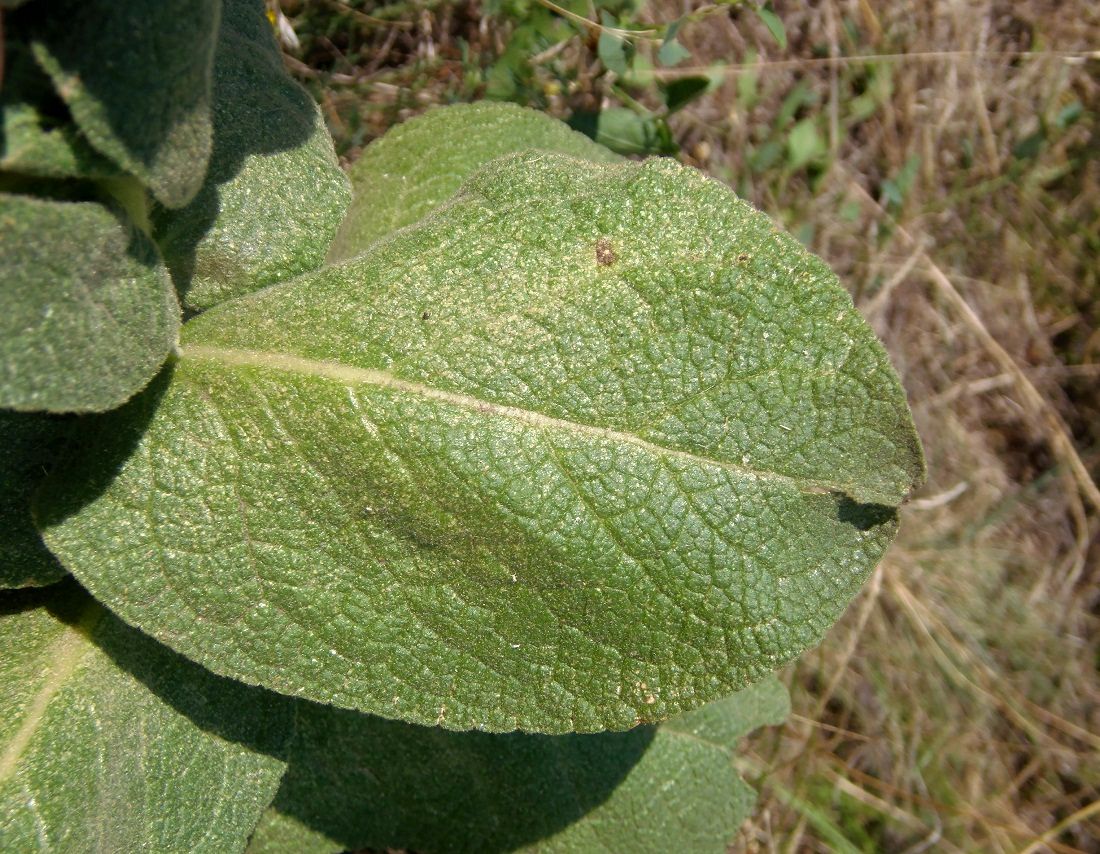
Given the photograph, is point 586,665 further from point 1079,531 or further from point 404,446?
point 1079,531

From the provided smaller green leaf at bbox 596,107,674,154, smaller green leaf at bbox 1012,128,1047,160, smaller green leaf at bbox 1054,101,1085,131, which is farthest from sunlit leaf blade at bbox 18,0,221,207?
smaller green leaf at bbox 1054,101,1085,131

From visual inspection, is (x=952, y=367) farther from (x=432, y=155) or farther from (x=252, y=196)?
(x=252, y=196)

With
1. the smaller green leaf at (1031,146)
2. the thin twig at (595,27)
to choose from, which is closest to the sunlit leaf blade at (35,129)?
the thin twig at (595,27)

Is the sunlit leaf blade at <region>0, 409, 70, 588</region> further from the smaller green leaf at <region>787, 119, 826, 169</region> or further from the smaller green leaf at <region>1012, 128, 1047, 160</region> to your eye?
the smaller green leaf at <region>1012, 128, 1047, 160</region>

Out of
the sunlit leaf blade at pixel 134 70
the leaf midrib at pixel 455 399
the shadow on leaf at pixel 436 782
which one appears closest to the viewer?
the sunlit leaf blade at pixel 134 70

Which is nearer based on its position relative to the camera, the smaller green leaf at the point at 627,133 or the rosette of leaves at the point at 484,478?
the rosette of leaves at the point at 484,478

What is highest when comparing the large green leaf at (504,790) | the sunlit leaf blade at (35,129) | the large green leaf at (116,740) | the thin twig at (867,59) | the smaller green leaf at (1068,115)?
the sunlit leaf blade at (35,129)

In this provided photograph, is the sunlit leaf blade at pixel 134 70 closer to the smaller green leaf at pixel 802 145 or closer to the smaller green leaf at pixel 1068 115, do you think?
the smaller green leaf at pixel 802 145
